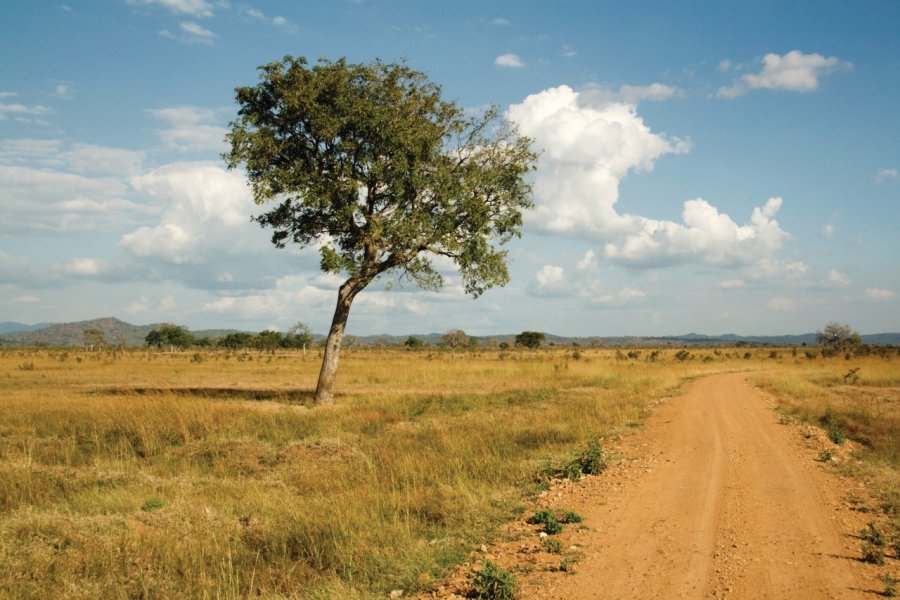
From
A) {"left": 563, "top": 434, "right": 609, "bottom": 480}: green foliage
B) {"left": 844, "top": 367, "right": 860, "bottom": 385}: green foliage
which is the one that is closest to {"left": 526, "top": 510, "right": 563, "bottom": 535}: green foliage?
{"left": 563, "top": 434, "right": 609, "bottom": 480}: green foliage

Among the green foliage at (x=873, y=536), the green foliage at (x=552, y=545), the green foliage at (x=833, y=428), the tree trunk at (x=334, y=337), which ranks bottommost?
the green foliage at (x=833, y=428)

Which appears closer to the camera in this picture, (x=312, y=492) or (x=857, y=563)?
(x=857, y=563)

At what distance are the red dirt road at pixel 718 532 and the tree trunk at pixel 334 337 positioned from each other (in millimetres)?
12837

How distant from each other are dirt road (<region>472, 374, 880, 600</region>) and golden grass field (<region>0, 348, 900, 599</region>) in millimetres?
1041

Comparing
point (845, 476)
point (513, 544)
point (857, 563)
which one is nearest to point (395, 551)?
point (513, 544)

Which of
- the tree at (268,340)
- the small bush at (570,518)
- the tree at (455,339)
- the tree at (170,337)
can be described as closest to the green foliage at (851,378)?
the small bush at (570,518)

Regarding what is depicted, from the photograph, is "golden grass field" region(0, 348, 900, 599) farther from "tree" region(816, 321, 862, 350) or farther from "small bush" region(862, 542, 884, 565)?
"tree" region(816, 321, 862, 350)

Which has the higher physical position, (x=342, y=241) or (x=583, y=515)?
(x=342, y=241)

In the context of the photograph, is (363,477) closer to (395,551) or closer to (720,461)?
(395,551)

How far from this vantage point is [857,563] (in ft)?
20.3

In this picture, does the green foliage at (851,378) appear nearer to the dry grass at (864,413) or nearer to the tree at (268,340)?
the dry grass at (864,413)

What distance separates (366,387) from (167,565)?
2435 cm

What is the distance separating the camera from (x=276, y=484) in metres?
10.4

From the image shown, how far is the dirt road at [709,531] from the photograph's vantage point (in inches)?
223
